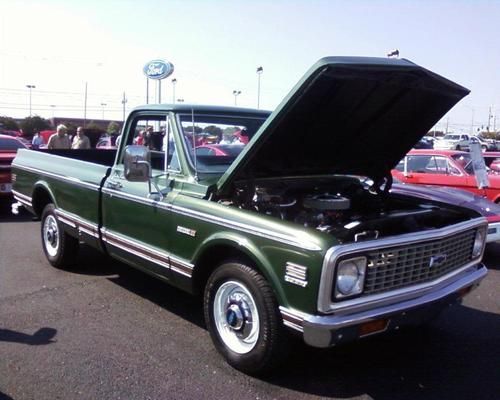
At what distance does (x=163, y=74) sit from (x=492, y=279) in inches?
478

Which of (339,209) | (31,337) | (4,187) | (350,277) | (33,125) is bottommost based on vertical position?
(31,337)

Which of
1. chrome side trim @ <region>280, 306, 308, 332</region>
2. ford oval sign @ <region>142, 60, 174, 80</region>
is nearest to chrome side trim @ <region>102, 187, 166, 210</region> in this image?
chrome side trim @ <region>280, 306, 308, 332</region>

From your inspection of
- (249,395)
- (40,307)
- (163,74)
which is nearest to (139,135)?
(40,307)

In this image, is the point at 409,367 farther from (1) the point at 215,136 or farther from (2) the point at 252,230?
(1) the point at 215,136

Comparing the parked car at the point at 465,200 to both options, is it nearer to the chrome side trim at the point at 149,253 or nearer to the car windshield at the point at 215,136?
the car windshield at the point at 215,136

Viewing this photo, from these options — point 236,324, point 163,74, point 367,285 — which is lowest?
point 236,324

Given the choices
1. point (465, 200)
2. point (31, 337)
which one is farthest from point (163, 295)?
point (465, 200)

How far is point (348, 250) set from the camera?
3010mm

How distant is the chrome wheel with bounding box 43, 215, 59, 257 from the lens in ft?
19.8

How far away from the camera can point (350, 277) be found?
310 cm

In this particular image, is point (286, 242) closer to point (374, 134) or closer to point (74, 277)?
point (374, 134)

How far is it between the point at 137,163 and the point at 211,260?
965 millimetres

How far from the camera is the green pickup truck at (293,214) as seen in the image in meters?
3.15

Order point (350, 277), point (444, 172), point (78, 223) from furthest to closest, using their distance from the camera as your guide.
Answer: point (444, 172), point (78, 223), point (350, 277)
